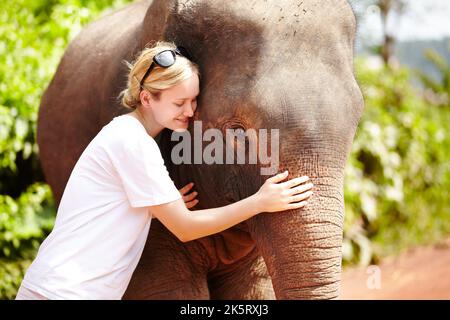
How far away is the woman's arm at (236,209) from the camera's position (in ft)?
10.5

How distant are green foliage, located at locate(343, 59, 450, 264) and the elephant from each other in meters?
4.94

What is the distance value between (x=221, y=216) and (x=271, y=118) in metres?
0.47

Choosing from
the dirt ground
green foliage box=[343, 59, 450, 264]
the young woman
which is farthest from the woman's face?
green foliage box=[343, 59, 450, 264]

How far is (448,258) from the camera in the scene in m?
9.32

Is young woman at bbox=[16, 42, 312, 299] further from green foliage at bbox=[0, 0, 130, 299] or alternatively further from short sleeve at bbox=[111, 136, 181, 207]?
green foliage at bbox=[0, 0, 130, 299]

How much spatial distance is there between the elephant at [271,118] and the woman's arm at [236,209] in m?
0.05

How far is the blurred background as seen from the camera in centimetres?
624

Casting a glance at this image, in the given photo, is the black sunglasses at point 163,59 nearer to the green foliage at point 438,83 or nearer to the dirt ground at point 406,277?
the dirt ground at point 406,277

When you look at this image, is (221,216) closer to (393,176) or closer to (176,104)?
(176,104)

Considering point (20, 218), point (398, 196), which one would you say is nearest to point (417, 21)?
point (398, 196)

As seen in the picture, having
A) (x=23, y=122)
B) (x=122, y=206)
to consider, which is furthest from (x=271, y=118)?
(x=23, y=122)

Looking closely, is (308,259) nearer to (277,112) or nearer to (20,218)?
(277,112)

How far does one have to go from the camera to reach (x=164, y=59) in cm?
328
